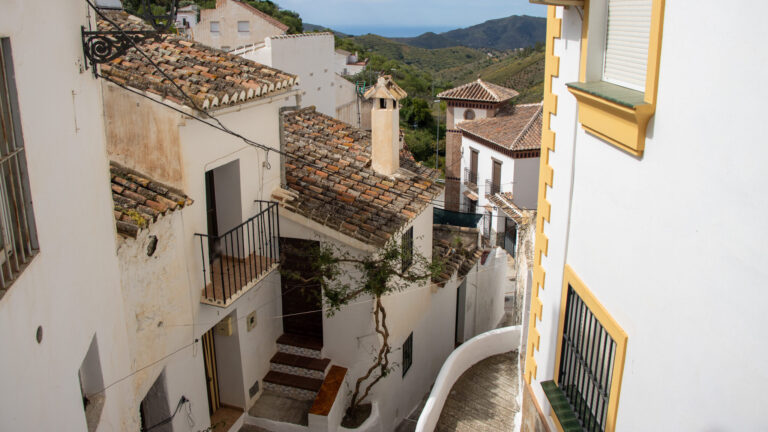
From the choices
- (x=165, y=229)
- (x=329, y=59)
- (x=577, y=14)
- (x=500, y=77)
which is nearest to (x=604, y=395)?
(x=577, y=14)

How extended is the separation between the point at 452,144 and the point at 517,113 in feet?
15.5

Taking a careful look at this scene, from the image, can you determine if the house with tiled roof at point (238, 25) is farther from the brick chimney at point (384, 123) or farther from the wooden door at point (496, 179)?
the brick chimney at point (384, 123)

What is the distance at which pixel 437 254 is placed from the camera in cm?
1628

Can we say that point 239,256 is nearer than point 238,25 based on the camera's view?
Yes

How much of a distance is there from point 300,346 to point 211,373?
1.84 m

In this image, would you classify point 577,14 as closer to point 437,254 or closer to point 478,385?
point 478,385

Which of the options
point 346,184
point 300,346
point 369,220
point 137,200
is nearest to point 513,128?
point 346,184

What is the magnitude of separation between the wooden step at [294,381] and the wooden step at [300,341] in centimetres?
57

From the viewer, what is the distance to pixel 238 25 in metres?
31.8

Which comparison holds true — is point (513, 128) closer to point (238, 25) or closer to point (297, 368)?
point (238, 25)

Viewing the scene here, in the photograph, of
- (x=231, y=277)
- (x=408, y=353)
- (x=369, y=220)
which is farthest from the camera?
(x=408, y=353)

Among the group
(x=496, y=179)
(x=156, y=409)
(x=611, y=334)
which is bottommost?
(x=496, y=179)

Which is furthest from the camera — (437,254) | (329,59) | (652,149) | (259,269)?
(329,59)

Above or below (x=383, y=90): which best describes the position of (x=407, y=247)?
below
